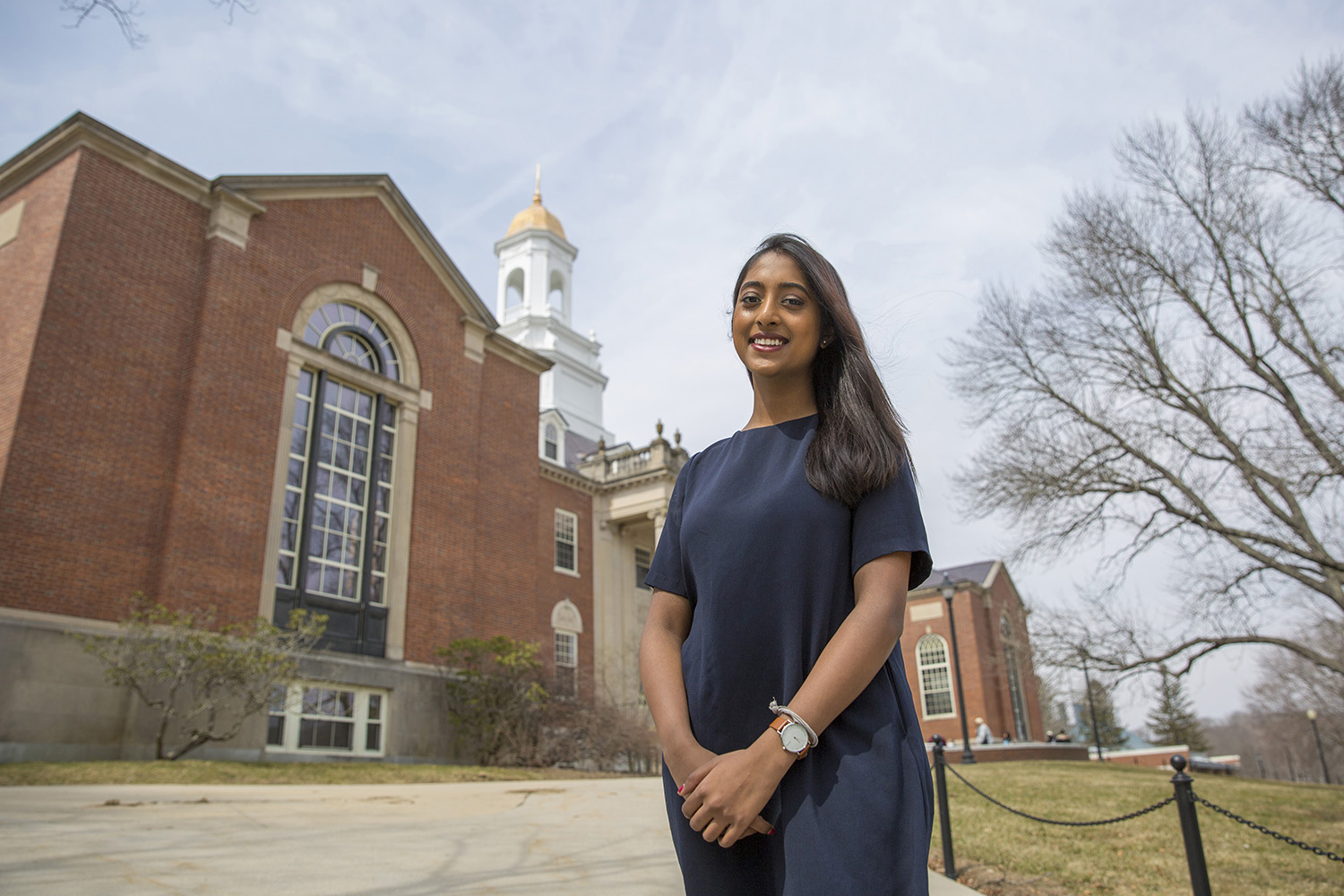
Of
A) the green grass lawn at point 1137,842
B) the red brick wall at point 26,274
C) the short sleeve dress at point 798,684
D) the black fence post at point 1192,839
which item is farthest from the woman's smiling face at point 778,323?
the red brick wall at point 26,274

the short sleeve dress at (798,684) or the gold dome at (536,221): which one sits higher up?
the gold dome at (536,221)

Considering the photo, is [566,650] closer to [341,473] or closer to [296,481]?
[341,473]

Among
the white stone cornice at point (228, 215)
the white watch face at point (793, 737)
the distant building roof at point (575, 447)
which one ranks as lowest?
the white watch face at point (793, 737)

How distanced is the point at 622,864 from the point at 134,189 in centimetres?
1617

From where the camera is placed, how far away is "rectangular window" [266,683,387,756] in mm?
16156

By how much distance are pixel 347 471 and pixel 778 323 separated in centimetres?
1831

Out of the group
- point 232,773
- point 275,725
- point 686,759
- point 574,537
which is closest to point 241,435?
point 275,725

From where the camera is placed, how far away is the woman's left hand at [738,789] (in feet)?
5.06

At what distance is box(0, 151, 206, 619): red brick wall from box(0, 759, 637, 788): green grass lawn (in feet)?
10.2

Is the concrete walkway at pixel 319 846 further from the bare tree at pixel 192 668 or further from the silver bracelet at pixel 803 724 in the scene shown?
the bare tree at pixel 192 668

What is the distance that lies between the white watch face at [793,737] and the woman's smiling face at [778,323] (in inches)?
31.9

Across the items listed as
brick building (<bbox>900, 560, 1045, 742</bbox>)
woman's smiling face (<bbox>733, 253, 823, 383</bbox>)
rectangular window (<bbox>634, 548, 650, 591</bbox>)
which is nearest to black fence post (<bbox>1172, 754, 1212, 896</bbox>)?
woman's smiling face (<bbox>733, 253, 823, 383</bbox>)

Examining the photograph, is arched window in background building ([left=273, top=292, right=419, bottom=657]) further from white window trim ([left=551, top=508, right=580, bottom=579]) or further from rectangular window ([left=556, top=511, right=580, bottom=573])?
rectangular window ([left=556, top=511, right=580, bottom=573])

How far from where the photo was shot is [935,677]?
38156 mm
